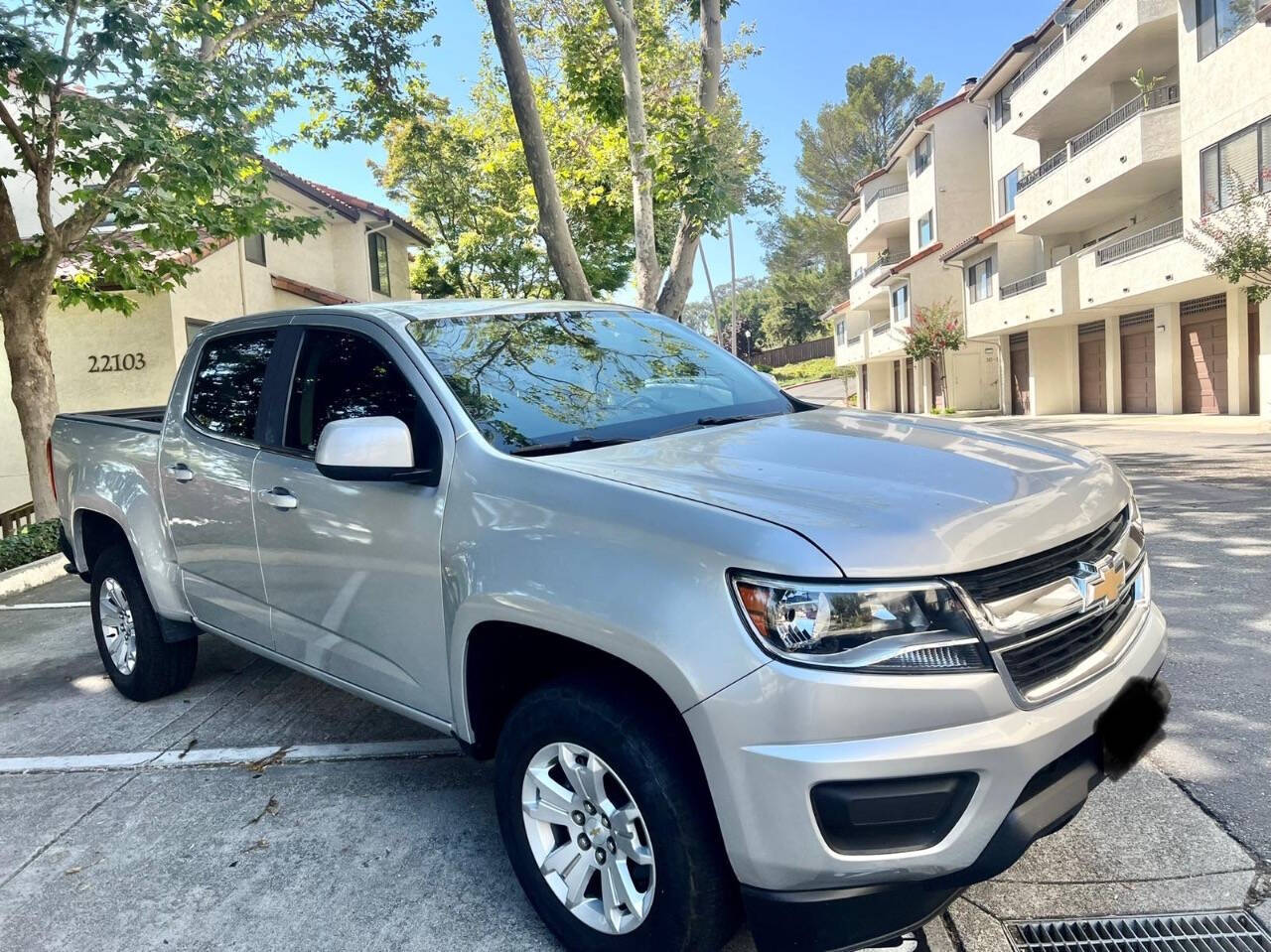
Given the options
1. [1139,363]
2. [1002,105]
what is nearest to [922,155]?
[1002,105]

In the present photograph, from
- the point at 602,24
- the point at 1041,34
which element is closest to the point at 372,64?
the point at 602,24

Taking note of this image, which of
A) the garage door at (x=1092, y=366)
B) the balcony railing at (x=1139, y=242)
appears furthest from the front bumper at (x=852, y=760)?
the garage door at (x=1092, y=366)

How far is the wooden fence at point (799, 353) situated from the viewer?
72500 millimetres

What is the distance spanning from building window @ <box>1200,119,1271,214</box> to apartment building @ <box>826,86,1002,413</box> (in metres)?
15.1

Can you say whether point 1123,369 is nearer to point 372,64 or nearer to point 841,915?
point 372,64

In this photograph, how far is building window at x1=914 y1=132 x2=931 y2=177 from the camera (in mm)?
35438

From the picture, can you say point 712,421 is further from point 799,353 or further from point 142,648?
point 799,353

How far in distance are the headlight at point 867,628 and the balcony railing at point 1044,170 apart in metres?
25.5

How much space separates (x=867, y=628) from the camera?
195 cm

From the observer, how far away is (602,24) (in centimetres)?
1114

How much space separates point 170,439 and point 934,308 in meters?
34.4

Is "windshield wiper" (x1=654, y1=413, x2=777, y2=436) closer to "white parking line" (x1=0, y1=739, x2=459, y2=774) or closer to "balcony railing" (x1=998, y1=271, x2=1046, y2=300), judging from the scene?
"white parking line" (x1=0, y1=739, x2=459, y2=774)

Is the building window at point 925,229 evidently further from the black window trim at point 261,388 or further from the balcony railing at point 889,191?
the black window trim at point 261,388

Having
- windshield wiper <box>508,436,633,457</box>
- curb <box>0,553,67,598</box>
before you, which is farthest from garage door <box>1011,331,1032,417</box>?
windshield wiper <box>508,436,633,457</box>
